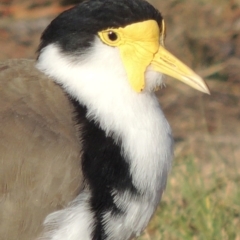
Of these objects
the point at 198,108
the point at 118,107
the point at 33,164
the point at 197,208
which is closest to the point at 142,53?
the point at 118,107

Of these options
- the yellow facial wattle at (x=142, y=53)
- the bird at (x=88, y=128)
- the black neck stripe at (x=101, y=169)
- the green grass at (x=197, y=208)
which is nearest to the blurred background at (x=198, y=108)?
the green grass at (x=197, y=208)

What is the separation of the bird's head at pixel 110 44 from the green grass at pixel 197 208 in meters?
0.82

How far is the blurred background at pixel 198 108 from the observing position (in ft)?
14.1

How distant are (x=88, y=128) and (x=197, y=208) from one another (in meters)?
0.96

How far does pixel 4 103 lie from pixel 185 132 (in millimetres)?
2263

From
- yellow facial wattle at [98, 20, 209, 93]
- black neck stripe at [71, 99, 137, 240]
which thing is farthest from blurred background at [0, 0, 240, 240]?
yellow facial wattle at [98, 20, 209, 93]

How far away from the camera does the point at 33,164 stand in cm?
349

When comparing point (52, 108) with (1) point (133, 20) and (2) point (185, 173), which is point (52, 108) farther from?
(2) point (185, 173)

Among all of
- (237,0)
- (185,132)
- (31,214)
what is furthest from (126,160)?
(237,0)

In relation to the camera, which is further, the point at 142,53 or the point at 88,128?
the point at 142,53

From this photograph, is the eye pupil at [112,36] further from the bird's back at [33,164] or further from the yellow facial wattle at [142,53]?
the bird's back at [33,164]

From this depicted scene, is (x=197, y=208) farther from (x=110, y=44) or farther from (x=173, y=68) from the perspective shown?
(x=110, y=44)

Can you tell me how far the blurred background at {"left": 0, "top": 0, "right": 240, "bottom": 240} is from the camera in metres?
4.30

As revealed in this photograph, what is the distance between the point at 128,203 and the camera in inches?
141
